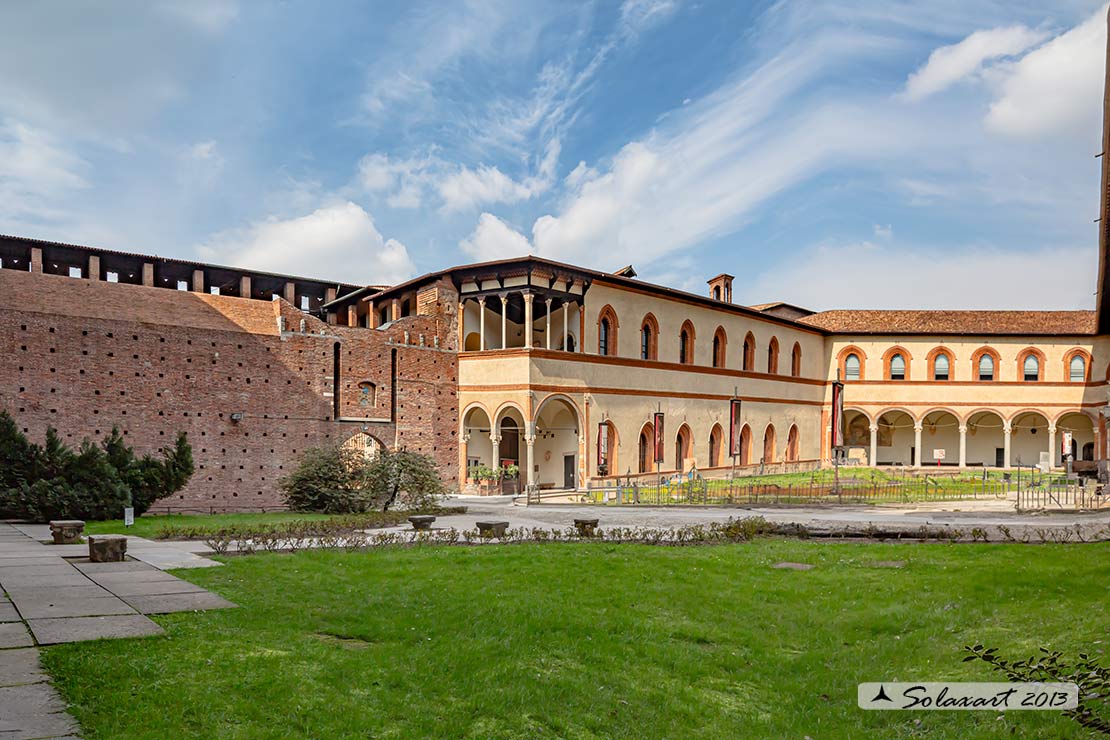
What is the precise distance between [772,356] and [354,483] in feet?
97.6

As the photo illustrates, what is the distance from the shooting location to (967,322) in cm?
4859

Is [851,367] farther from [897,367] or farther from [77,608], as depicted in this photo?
[77,608]

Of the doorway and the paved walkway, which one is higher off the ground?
the paved walkway

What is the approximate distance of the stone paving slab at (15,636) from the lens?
6.87 metres

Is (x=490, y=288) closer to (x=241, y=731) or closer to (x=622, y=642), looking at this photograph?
(x=622, y=642)

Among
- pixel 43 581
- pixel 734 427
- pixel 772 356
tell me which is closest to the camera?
pixel 43 581

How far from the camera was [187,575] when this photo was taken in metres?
10.9

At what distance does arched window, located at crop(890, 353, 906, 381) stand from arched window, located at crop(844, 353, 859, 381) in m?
2.13

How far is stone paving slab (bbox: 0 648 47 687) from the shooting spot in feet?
19.4

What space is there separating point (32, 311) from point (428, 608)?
67.6 ft

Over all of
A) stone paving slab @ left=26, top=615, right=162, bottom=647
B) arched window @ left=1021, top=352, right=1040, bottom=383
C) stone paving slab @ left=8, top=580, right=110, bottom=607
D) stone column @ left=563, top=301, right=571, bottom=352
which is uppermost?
stone column @ left=563, top=301, right=571, bottom=352

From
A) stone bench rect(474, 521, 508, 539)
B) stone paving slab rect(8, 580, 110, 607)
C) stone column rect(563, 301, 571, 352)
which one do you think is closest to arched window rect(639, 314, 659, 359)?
stone column rect(563, 301, 571, 352)

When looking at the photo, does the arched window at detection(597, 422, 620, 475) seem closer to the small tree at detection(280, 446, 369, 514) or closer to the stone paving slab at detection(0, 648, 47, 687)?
the small tree at detection(280, 446, 369, 514)

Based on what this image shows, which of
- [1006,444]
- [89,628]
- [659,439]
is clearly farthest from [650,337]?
[89,628]
